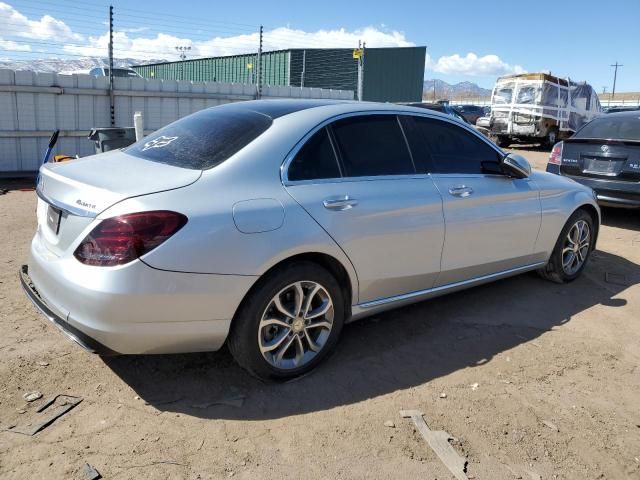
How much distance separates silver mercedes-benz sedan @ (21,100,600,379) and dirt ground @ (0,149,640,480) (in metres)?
0.31

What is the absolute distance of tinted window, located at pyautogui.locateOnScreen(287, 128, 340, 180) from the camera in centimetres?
319

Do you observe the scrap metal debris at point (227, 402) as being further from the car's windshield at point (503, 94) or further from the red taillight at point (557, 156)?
the car's windshield at point (503, 94)

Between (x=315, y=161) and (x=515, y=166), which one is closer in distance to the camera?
(x=315, y=161)

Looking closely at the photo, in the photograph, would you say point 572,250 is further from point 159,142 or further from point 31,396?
point 31,396

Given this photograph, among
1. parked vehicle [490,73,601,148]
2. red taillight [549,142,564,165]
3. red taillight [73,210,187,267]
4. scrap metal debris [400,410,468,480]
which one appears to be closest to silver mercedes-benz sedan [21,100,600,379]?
red taillight [73,210,187,267]

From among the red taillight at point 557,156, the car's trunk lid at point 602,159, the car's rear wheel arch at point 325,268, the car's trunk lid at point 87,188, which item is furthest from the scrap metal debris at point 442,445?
the red taillight at point 557,156

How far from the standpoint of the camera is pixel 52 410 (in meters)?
2.88

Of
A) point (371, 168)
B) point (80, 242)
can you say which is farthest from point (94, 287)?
point (371, 168)

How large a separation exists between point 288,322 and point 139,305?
86 centimetres

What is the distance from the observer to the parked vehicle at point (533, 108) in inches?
723

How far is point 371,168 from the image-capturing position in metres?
3.54

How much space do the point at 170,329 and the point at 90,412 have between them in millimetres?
652

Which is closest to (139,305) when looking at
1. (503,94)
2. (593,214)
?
(593,214)

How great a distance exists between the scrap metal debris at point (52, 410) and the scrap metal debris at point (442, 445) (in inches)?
69.1
